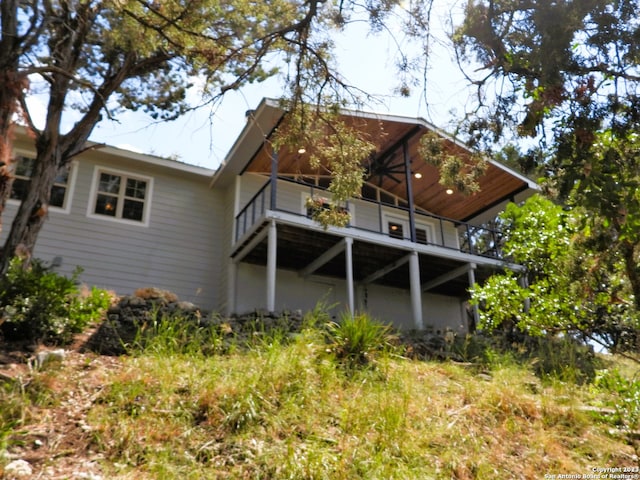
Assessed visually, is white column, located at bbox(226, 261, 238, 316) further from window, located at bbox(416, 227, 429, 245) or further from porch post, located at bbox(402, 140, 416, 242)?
window, located at bbox(416, 227, 429, 245)

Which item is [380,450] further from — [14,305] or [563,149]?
[14,305]

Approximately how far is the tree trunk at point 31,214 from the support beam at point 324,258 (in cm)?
593

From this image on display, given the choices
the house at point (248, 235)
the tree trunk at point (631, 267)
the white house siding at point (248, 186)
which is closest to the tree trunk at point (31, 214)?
the house at point (248, 235)

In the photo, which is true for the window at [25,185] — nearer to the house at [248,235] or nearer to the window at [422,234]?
the house at [248,235]

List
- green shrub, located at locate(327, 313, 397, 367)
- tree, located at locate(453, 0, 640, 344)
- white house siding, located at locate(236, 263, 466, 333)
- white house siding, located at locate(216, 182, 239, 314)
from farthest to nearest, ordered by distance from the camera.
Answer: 1. white house siding, located at locate(236, 263, 466, 333)
2. white house siding, located at locate(216, 182, 239, 314)
3. green shrub, located at locate(327, 313, 397, 367)
4. tree, located at locate(453, 0, 640, 344)

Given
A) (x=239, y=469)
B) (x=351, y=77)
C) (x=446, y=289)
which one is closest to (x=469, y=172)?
(x=351, y=77)

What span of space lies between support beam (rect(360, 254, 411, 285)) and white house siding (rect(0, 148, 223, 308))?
4119 mm

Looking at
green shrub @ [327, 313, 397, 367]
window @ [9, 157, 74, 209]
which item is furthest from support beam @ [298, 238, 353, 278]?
window @ [9, 157, 74, 209]

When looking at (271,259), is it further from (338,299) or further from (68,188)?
(68,188)

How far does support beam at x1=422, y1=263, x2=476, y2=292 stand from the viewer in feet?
42.5

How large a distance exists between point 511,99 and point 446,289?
34.5 feet

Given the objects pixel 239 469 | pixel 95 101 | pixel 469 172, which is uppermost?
pixel 95 101

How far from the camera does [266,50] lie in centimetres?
543

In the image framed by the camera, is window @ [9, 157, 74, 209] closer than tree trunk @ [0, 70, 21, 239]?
No
